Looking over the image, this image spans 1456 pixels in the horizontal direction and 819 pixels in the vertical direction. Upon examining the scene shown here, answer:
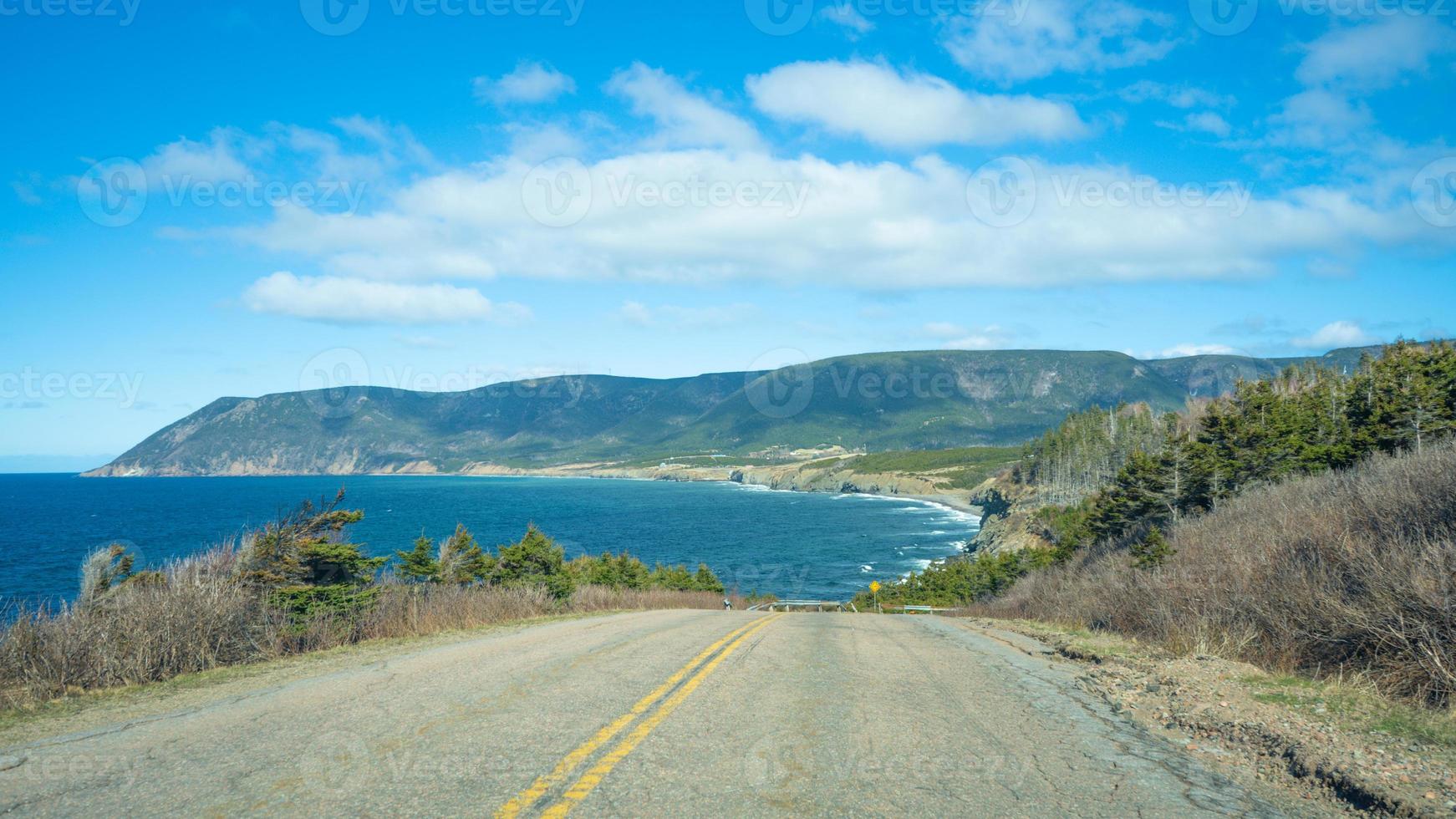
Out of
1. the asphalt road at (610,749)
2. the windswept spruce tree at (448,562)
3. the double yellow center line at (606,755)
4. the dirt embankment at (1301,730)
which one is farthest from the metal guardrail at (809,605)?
the double yellow center line at (606,755)

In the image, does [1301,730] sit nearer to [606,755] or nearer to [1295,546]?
[606,755]

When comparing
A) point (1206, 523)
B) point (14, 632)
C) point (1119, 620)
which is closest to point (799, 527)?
point (1206, 523)

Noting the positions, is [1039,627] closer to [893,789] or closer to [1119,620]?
[1119,620]

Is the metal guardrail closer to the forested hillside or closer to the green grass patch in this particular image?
the forested hillside

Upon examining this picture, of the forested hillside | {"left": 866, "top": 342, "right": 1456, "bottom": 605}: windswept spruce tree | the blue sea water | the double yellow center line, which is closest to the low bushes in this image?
the double yellow center line

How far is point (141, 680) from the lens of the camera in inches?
344

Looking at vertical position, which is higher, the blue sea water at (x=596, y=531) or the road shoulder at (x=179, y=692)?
the road shoulder at (x=179, y=692)

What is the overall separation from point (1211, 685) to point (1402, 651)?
69.7 inches

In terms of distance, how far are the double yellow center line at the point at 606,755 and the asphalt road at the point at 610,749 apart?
0.02m

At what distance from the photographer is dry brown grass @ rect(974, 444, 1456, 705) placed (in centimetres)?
754

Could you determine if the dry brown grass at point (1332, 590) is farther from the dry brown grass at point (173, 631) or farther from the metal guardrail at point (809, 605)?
the metal guardrail at point (809, 605)

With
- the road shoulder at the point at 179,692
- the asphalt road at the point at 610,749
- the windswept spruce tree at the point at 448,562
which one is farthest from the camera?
the windswept spruce tree at the point at 448,562

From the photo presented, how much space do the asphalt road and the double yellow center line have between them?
2 centimetres

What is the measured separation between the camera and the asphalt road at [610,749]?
473cm
